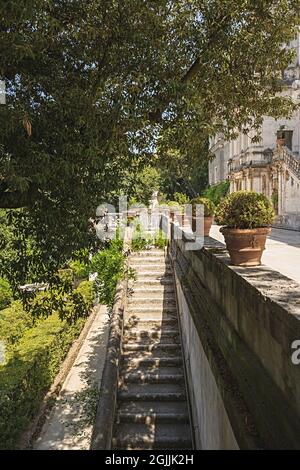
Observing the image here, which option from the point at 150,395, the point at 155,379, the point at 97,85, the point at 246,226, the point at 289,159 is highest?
the point at 289,159

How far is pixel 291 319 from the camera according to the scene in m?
2.74

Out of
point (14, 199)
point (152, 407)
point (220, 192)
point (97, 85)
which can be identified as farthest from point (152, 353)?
point (220, 192)

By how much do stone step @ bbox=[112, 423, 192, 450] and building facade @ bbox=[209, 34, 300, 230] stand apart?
55.1ft

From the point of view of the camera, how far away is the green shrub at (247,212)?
573 cm

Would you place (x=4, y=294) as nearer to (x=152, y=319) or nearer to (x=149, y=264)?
(x=149, y=264)

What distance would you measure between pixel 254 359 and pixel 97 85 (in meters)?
5.21

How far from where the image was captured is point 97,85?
673cm

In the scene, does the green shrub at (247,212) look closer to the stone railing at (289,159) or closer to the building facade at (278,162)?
the building facade at (278,162)

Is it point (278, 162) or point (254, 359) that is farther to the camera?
point (278, 162)

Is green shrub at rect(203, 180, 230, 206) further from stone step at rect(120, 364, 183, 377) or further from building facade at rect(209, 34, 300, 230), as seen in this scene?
stone step at rect(120, 364, 183, 377)

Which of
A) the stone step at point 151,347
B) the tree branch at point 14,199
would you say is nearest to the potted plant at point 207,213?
the stone step at point 151,347

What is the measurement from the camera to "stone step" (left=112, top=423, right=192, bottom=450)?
8.80 m

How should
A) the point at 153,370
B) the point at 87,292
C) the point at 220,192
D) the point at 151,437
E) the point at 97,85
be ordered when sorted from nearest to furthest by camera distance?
the point at 97,85 < the point at 151,437 < the point at 153,370 < the point at 87,292 < the point at 220,192

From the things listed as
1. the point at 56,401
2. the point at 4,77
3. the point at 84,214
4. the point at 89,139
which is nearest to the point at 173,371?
the point at 56,401
